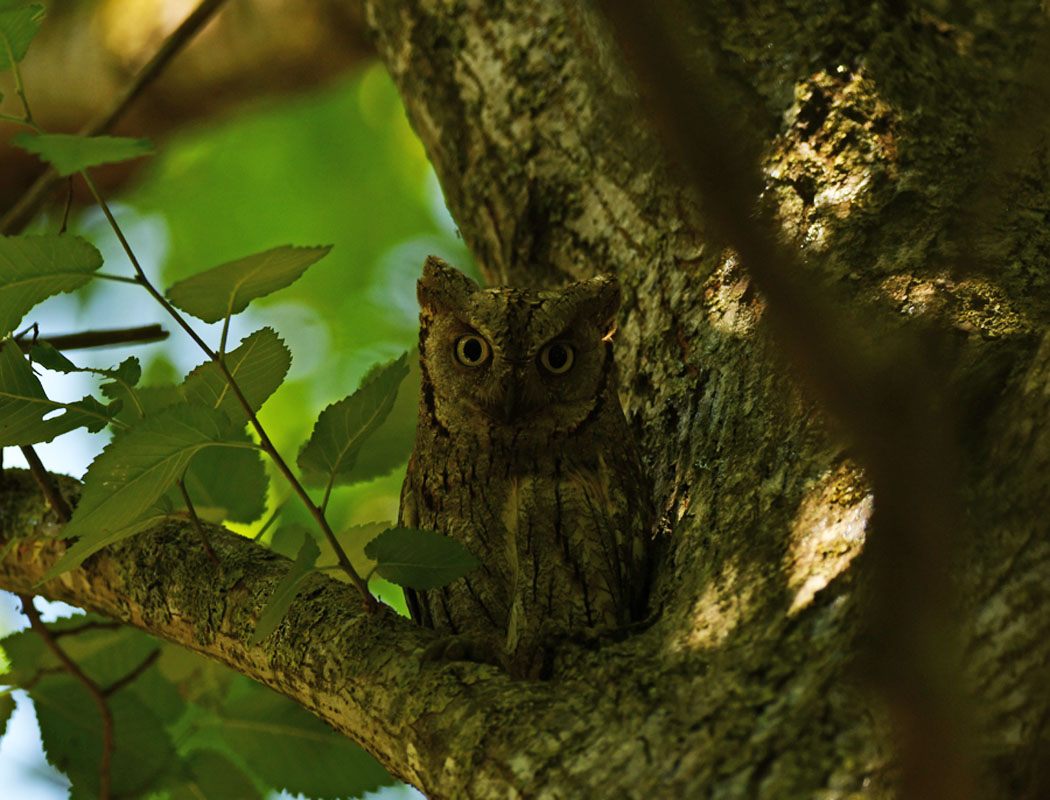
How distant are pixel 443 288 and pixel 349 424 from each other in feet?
2.44

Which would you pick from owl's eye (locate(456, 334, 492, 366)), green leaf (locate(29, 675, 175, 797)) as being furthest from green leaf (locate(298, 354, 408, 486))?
green leaf (locate(29, 675, 175, 797))

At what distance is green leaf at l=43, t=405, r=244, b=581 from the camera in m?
1.74

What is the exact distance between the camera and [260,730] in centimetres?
255

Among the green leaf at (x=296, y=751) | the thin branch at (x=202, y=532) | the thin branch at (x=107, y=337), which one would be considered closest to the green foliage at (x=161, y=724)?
the green leaf at (x=296, y=751)

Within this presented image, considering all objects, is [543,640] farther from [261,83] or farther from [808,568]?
[261,83]

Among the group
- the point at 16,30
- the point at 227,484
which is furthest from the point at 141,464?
the point at 16,30

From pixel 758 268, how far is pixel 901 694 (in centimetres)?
40

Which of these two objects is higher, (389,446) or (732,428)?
(389,446)

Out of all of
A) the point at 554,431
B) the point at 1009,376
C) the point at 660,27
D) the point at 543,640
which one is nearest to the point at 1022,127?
the point at 660,27

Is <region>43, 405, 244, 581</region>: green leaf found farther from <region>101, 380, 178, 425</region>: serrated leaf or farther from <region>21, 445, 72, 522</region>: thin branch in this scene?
<region>21, 445, 72, 522</region>: thin branch

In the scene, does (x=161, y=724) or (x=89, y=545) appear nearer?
(x=89, y=545)

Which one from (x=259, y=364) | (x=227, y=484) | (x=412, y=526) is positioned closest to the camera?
(x=259, y=364)

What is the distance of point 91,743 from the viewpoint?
2.59 m

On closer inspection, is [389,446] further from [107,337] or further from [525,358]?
[107,337]
